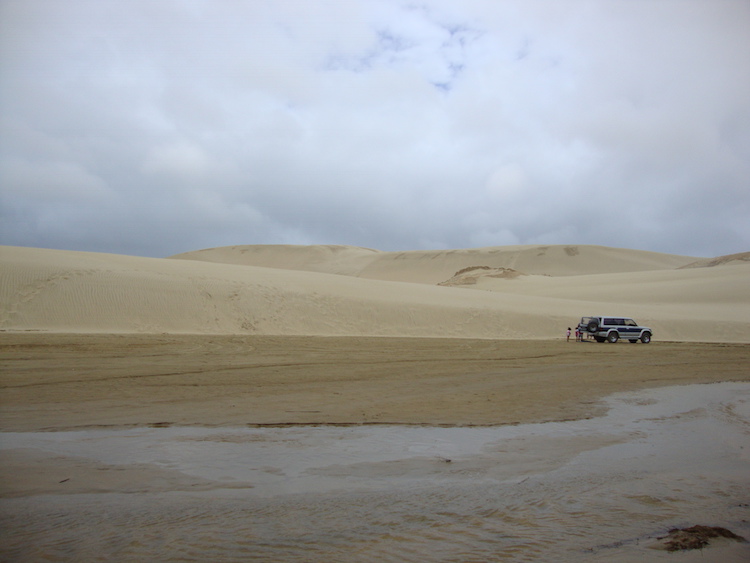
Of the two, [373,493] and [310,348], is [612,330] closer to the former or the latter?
[310,348]

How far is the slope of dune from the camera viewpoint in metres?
99.4

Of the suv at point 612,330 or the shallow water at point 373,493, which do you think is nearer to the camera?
the shallow water at point 373,493

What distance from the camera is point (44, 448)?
648 cm

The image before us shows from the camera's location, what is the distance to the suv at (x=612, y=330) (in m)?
24.2

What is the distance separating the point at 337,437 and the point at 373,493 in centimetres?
207

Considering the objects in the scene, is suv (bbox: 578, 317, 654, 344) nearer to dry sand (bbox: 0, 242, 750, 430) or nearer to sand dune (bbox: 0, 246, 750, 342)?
dry sand (bbox: 0, 242, 750, 430)

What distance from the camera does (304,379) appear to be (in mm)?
11680

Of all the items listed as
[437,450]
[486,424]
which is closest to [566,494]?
[437,450]

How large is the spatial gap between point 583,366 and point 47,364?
46.3 ft

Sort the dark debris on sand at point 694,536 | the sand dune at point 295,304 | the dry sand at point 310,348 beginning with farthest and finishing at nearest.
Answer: the sand dune at point 295,304, the dry sand at point 310,348, the dark debris on sand at point 694,536

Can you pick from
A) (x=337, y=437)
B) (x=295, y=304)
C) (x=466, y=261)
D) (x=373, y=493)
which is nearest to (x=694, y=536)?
(x=373, y=493)

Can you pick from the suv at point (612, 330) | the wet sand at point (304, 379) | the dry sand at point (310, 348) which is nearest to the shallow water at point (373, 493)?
the wet sand at point (304, 379)

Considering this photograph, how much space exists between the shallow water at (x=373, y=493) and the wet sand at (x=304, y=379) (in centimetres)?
96

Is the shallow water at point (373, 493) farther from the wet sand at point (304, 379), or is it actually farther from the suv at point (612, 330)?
the suv at point (612, 330)
